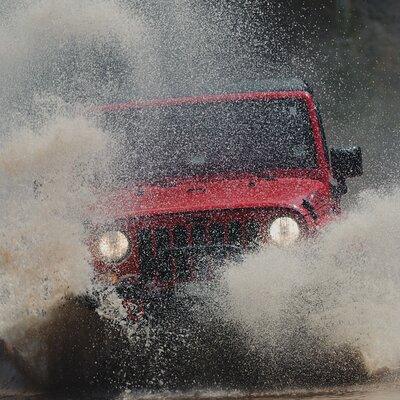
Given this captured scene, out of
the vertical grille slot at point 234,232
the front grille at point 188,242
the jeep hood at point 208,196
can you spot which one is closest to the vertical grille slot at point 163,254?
the front grille at point 188,242

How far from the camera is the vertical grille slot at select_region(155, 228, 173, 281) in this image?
6.16 meters

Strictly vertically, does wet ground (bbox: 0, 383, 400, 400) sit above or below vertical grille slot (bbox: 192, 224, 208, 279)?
below

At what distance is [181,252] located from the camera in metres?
6.19

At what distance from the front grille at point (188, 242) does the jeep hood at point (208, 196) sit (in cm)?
10

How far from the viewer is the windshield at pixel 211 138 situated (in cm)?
716

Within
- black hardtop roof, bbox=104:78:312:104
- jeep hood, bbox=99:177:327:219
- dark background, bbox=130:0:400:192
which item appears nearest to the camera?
jeep hood, bbox=99:177:327:219

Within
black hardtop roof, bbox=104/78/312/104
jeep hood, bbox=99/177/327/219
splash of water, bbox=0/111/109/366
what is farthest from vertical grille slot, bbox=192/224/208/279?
black hardtop roof, bbox=104/78/312/104

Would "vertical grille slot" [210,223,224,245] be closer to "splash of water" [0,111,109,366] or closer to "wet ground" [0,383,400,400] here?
"splash of water" [0,111,109,366]

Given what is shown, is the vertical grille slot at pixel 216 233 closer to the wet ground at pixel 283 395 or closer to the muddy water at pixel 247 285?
the muddy water at pixel 247 285

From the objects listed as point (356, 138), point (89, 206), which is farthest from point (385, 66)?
point (89, 206)

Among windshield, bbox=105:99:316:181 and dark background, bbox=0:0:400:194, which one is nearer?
windshield, bbox=105:99:316:181

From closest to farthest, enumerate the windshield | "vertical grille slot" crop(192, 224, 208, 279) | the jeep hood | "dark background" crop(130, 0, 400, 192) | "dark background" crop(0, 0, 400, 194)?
"vertical grille slot" crop(192, 224, 208, 279), the jeep hood, the windshield, "dark background" crop(0, 0, 400, 194), "dark background" crop(130, 0, 400, 192)

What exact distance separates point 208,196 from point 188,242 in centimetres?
38

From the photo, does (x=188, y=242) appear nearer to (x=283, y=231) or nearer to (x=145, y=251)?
(x=145, y=251)
